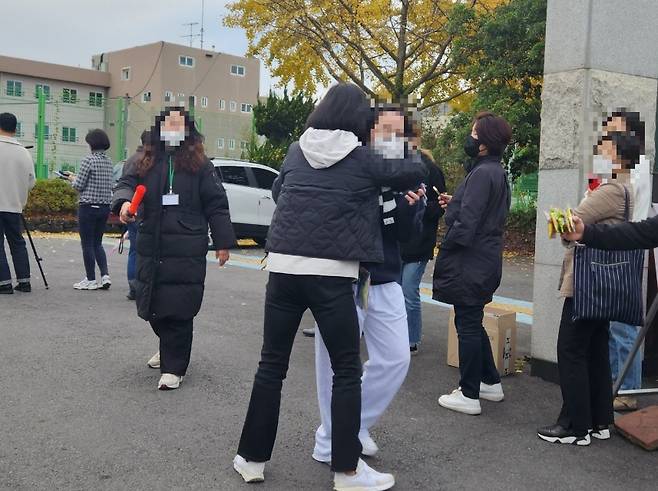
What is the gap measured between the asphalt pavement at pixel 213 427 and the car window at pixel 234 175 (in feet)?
26.1

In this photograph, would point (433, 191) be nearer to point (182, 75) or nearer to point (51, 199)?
point (51, 199)

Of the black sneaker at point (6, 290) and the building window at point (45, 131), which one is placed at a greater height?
the building window at point (45, 131)

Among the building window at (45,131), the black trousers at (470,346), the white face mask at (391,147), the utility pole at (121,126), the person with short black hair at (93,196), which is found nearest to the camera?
the white face mask at (391,147)

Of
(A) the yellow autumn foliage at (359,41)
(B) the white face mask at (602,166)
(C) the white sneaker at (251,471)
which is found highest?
(A) the yellow autumn foliage at (359,41)

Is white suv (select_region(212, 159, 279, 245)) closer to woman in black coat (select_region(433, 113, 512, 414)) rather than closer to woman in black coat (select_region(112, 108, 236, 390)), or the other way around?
woman in black coat (select_region(112, 108, 236, 390))

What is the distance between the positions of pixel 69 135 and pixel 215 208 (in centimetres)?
1895

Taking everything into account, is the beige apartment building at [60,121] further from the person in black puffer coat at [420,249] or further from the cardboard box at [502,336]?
the cardboard box at [502,336]

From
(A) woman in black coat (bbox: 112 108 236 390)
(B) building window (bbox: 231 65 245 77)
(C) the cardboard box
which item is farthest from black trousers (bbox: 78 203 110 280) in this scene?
(B) building window (bbox: 231 65 245 77)

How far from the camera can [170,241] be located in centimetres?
462

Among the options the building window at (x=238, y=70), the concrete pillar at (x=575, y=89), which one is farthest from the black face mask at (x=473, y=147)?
→ the building window at (x=238, y=70)

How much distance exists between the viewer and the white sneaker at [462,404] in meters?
4.42

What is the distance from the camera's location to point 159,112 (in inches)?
191

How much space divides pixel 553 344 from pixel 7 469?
143 inches

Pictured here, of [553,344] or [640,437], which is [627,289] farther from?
[553,344]
